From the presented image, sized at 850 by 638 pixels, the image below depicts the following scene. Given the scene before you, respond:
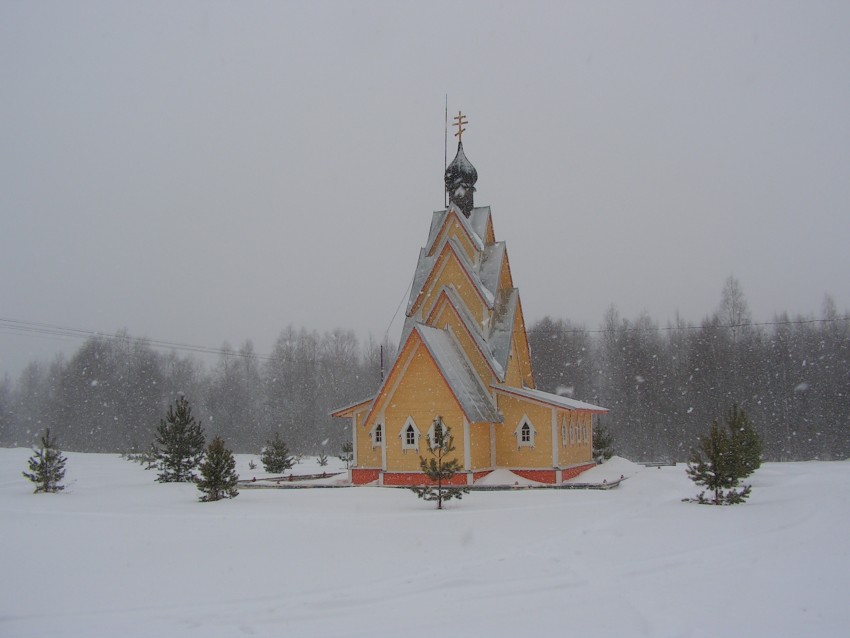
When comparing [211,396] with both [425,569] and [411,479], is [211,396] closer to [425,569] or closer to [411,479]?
[411,479]

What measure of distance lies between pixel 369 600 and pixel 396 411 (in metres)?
14.4

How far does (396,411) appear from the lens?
72.9 feet

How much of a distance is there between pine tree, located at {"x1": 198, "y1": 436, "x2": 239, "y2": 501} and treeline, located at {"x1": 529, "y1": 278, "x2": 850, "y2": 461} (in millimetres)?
33224

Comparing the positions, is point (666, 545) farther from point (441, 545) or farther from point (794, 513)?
point (794, 513)

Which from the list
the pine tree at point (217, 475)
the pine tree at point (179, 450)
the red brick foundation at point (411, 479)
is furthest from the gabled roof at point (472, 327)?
the pine tree at point (217, 475)

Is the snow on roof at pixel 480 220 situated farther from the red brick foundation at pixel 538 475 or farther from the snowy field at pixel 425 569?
the snowy field at pixel 425 569

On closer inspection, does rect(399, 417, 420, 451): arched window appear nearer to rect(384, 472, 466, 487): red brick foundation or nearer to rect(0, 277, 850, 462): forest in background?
rect(384, 472, 466, 487): red brick foundation

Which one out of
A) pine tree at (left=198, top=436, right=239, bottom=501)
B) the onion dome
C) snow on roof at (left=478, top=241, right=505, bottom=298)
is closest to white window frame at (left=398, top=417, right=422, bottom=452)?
pine tree at (left=198, top=436, right=239, bottom=501)

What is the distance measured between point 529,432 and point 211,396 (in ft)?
163

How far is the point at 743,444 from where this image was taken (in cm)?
1936

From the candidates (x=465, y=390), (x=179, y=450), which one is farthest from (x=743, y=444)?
(x=179, y=450)

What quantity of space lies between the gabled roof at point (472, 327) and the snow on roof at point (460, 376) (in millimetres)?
684

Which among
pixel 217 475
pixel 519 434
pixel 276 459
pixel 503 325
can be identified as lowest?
pixel 276 459

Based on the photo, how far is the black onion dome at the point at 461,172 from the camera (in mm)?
28359
